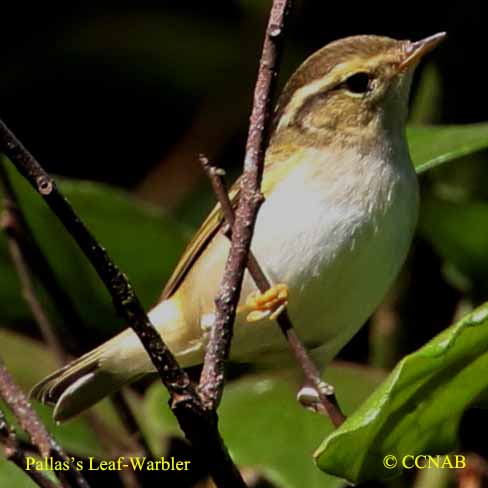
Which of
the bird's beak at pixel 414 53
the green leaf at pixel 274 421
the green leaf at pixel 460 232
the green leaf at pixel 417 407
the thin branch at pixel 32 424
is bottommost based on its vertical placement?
the green leaf at pixel 274 421

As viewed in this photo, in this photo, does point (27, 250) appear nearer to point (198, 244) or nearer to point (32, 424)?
point (198, 244)

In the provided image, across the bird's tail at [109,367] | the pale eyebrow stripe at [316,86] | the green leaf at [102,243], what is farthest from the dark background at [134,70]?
the bird's tail at [109,367]

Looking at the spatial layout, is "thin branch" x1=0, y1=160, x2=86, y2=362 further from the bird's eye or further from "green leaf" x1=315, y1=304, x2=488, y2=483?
"green leaf" x1=315, y1=304, x2=488, y2=483

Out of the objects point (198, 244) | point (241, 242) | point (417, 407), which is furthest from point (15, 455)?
point (198, 244)

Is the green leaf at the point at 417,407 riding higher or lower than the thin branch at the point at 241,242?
lower

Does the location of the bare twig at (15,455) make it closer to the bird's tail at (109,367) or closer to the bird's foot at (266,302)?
the bird's foot at (266,302)

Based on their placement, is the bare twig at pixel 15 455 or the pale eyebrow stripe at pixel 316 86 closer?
the bare twig at pixel 15 455

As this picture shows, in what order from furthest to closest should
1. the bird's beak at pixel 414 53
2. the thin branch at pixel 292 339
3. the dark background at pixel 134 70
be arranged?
the dark background at pixel 134 70, the bird's beak at pixel 414 53, the thin branch at pixel 292 339
